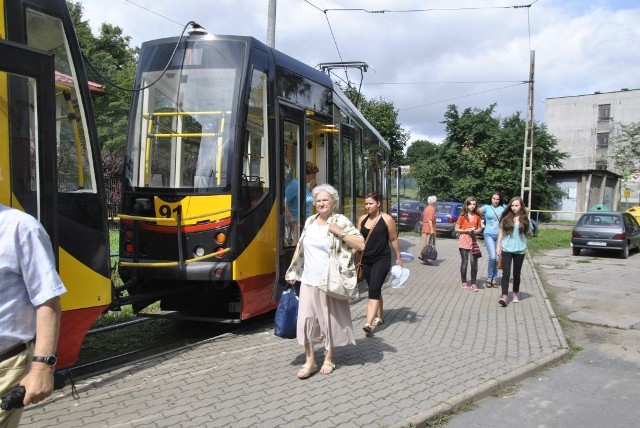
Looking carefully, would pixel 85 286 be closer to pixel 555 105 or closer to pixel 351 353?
pixel 351 353

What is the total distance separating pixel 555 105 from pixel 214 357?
62003 mm

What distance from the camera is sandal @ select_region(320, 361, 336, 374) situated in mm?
5053

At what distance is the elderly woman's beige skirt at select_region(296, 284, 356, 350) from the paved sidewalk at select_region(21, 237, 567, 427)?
1.11 ft

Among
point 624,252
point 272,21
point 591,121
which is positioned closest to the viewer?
point 272,21

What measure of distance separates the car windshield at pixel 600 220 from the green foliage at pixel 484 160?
14.1 metres

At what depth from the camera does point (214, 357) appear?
5500 mm

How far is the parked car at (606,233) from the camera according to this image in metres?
17.5

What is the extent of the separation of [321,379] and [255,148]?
8.87 feet

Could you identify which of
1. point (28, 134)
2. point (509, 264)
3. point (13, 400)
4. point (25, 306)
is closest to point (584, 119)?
point (509, 264)

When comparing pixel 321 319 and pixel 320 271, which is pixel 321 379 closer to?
pixel 321 319

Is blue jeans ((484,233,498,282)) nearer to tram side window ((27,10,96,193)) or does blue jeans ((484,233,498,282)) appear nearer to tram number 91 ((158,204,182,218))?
tram number 91 ((158,204,182,218))

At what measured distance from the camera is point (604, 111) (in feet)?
185

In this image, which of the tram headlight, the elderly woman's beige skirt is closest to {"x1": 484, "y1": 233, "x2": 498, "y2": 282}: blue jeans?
the elderly woman's beige skirt

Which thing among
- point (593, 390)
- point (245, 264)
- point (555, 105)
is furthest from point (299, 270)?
point (555, 105)
